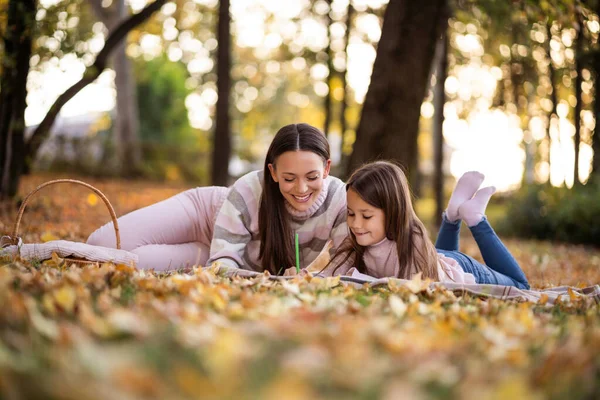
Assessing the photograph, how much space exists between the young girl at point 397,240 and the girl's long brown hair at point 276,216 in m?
0.28

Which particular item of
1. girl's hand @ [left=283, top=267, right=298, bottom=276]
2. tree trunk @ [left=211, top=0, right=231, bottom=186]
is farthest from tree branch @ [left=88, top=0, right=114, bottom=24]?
girl's hand @ [left=283, top=267, right=298, bottom=276]

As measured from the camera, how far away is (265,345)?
5.50 feet

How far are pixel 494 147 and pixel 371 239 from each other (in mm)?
19714

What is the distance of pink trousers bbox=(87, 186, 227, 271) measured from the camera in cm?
447

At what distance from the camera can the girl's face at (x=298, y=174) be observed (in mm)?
3896

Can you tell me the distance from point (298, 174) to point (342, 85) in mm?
12031

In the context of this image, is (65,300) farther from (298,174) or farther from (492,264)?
(492,264)

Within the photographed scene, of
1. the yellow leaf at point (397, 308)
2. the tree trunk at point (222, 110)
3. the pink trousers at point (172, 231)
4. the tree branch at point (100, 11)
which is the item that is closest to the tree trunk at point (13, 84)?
the pink trousers at point (172, 231)

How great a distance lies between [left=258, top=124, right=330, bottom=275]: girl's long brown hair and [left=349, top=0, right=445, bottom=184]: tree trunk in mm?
2900

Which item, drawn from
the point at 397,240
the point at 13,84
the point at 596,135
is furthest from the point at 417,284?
the point at 596,135

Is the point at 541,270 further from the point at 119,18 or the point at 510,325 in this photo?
the point at 119,18

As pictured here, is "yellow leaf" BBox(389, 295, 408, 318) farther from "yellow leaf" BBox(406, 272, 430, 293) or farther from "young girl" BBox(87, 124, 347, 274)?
"young girl" BBox(87, 124, 347, 274)

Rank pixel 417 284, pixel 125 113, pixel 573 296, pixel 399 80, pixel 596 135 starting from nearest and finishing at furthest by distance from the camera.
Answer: pixel 417 284 → pixel 573 296 → pixel 399 80 → pixel 596 135 → pixel 125 113

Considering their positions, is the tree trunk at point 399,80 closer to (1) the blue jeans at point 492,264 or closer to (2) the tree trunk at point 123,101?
(1) the blue jeans at point 492,264
